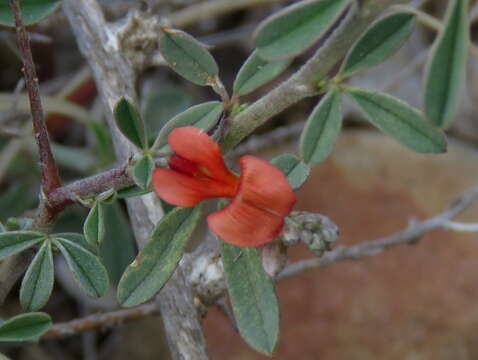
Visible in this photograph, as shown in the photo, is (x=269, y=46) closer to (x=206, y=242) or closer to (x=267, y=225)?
(x=267, y=225)

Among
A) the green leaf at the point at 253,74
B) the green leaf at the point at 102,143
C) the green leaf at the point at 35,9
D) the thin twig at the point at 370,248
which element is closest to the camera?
the green leaf at the point at 253,74

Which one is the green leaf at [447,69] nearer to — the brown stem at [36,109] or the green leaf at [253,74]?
the green leaf at [253,74]

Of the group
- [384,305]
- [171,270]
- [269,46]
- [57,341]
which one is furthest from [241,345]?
[269,46]

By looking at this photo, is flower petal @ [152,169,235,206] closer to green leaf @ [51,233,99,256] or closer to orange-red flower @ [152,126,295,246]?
orange-red flower @ [152,126,295,246]

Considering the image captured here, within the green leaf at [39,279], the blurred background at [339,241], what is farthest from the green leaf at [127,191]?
the blurred background at [339,241]

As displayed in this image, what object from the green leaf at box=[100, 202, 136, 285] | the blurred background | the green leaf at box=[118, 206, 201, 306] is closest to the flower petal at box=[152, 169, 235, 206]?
the green leaf at box=[118, 206, 201, 306]

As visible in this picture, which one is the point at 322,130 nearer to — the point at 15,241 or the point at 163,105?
the point at 15,241
